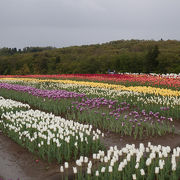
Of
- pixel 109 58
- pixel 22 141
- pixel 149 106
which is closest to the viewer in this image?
pixel 22 141

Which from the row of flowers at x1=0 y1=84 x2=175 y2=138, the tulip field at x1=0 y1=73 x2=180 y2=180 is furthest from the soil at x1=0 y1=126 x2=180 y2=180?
the row of flowers at x1=0 y1=84 x2=175 y2=138

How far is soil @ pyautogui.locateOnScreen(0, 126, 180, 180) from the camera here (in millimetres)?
4961

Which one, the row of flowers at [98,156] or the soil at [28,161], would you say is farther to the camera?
the soil at [28,161]

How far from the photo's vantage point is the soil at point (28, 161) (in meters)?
4.96

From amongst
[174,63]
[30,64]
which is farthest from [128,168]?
[30,64]

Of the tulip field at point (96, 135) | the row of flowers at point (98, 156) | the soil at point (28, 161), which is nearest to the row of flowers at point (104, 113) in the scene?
the tulip field at point (96, 135)

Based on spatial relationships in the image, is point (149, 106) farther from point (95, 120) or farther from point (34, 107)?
point (34, 107)

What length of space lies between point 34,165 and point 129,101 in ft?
22.9

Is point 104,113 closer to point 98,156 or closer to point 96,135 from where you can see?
point 96,135

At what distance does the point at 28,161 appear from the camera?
18.9 ft

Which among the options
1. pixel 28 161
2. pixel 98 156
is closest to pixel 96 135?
pixel 98 156

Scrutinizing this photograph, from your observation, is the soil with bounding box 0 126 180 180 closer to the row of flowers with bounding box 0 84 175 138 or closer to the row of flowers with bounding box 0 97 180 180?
the row of flowers with bounding box 0 97 180 180

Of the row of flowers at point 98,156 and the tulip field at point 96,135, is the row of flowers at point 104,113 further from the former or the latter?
the row of flowers at point 98,156

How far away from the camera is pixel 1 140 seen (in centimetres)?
742
